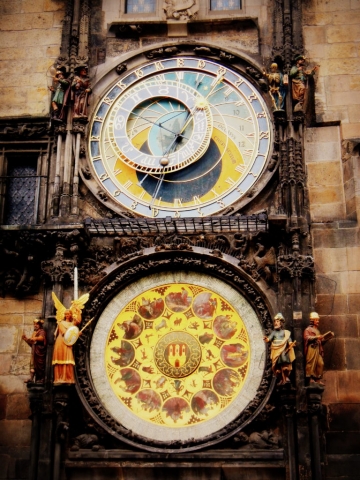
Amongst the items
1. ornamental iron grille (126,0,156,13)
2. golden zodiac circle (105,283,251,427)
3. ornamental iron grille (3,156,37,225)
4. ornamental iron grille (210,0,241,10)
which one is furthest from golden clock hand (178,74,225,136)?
golden zodiac circle (105,283,251,427)

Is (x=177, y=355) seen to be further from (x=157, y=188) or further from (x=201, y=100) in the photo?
(x=201, y=100)

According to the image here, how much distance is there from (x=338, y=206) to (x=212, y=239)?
1.96 meters

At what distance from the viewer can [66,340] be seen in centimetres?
1338

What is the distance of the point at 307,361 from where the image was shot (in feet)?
43.3

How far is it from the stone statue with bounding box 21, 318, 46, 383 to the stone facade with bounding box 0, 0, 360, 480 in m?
0.18

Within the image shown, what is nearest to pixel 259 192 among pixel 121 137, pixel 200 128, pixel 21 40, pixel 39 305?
pixel 200 128

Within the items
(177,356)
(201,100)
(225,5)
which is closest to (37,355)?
(177,356)

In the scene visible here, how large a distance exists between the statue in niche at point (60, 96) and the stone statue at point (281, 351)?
4.77 m

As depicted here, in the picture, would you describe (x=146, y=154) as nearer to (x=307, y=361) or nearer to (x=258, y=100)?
(x=258, y=100)

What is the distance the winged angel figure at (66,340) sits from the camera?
13328mm

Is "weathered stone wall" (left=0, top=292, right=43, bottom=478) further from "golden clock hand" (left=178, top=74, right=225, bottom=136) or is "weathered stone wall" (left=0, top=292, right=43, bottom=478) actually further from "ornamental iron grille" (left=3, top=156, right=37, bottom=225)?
"golden clock hand" (left=178, top=74, right=225, bottom=136)

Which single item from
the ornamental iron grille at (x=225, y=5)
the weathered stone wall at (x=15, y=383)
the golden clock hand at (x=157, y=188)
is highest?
the ornamental iron grille at (x=225, y=5)

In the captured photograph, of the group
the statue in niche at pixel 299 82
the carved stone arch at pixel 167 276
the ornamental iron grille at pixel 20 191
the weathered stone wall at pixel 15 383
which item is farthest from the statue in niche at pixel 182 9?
the weathered stone wall at pixel 15 383

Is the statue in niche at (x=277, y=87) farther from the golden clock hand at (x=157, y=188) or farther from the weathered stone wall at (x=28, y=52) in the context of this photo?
the weathered stone wall at (x=28, y=52)
